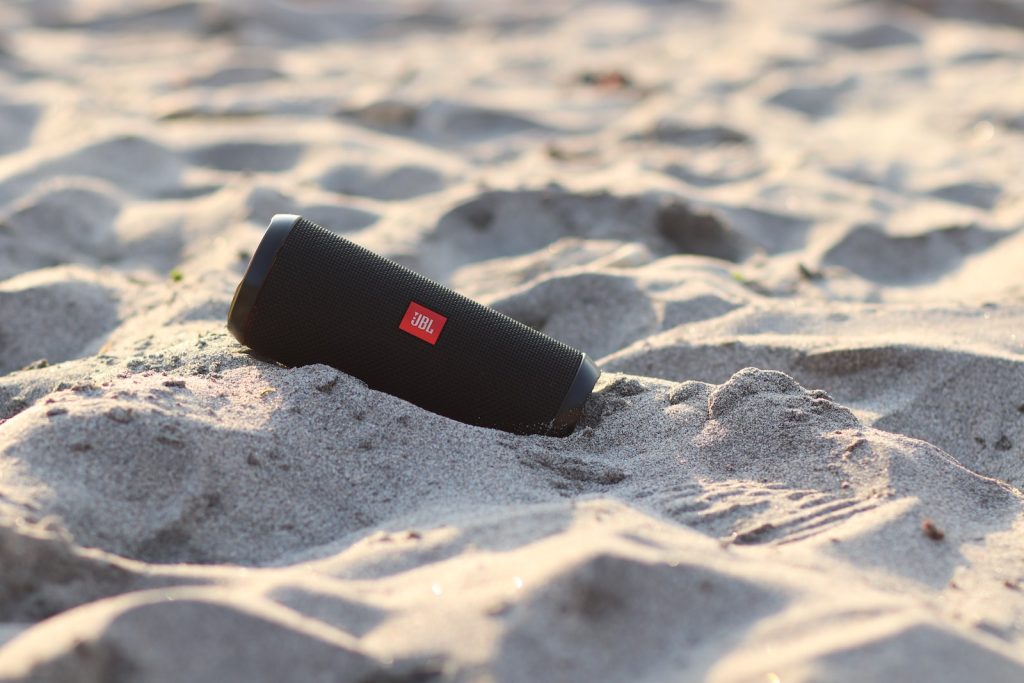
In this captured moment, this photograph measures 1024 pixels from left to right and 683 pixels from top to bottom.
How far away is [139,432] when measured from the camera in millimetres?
1889

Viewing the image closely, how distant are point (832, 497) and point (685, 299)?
4.02ft

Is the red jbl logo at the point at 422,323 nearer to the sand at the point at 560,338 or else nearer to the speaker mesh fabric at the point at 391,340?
the speaker mesh fabric at the point at 391,340

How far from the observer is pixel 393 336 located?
221 cm

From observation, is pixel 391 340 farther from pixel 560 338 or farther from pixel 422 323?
pixel 560 338

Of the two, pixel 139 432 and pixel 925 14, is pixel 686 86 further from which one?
pixel 139 432

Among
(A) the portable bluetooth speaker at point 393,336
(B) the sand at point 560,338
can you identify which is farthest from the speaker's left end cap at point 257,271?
(B) the sand at point 560,338

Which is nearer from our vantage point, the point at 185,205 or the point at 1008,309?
the point at 1008,309

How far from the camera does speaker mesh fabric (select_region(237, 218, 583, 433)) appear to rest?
7.18ft

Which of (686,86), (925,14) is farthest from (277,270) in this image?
(925,14)

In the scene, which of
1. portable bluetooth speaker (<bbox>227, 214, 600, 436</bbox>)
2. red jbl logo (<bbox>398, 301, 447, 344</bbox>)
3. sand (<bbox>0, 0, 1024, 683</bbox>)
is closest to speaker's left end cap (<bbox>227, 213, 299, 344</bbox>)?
portable bluetooth speaker (<bbox>227, 214, 600, 436</bbox>)

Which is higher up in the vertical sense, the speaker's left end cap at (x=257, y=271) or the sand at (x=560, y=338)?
the speaker's left end cap at (x=257, y=271)

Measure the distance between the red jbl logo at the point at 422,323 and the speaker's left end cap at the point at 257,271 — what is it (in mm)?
279

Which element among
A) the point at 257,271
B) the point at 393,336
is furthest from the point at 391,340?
the point at 257,271

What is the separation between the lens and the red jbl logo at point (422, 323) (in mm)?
2215
